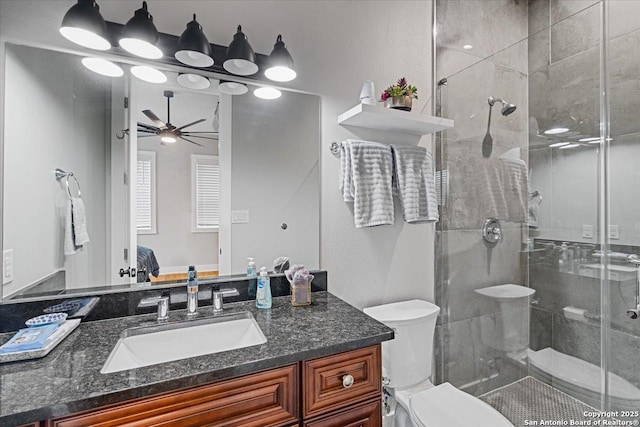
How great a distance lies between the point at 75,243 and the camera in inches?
48.1

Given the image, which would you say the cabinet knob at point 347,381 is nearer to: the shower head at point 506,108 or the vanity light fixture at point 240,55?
the vanity light fixture at point 240,55

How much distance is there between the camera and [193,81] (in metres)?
1.40

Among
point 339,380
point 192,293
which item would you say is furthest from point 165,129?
point 339,380

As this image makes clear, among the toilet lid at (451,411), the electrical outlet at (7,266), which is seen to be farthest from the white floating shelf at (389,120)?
the electrical outlet at (7,266)

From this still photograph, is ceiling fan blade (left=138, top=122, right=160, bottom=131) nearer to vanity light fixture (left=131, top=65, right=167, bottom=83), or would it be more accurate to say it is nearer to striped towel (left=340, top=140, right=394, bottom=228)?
vanity light fixture (left=131, top=65, right=167, bottom=83)

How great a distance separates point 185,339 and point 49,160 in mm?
837

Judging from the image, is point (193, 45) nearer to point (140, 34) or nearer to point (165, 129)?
point (140, 34)

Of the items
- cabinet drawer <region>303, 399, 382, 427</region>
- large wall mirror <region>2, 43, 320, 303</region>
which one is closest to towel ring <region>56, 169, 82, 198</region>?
large wall mirror <region>2, 43, 320, 303</region>

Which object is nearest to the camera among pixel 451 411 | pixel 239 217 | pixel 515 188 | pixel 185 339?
pixel 185 339

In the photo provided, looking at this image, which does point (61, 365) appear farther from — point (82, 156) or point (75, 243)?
point (82, 156)

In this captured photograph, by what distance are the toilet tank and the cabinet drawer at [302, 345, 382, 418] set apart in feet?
1.60

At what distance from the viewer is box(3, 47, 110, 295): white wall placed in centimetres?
113

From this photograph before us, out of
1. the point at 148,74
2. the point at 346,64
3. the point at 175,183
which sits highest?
the point at 346,64

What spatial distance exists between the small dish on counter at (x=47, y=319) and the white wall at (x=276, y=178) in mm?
623
